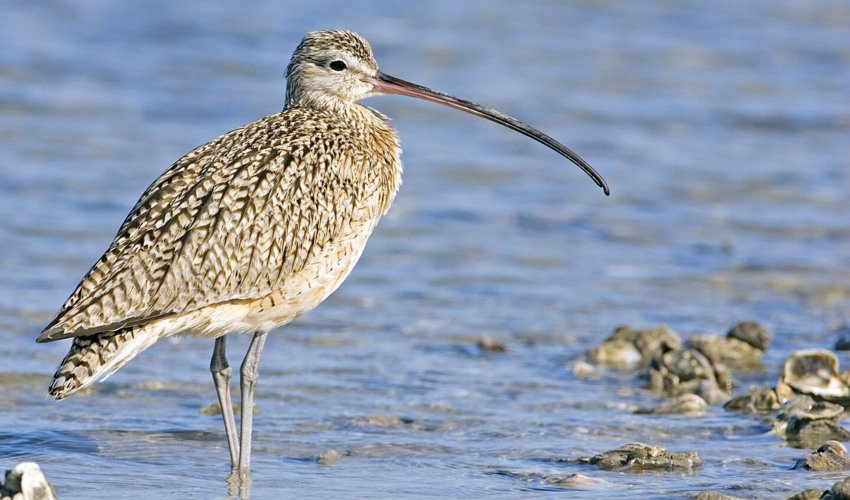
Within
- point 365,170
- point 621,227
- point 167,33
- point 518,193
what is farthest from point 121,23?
point 365,170

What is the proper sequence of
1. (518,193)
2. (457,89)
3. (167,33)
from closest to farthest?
(518,193)
(457,89)
(167,33)

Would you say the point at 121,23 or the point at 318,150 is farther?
the point at 121,23

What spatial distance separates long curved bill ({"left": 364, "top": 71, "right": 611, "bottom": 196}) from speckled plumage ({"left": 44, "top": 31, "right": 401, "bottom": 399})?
0.44 m

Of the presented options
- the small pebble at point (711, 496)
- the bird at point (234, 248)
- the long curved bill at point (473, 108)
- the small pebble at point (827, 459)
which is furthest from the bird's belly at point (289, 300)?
the small pebble at point (827, 459)

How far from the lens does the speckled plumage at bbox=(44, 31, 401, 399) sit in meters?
5.86

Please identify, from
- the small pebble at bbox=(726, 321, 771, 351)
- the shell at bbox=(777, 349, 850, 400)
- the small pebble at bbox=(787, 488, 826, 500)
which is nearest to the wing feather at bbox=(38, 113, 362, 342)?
the small pebble at bbox=(787, 488, 826, 500)

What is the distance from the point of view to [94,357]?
5.78 meters

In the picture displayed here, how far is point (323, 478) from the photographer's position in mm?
6133

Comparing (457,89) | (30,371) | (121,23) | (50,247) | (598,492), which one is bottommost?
(598,492)

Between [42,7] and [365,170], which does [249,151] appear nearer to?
[365,170]

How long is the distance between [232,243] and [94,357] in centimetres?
75

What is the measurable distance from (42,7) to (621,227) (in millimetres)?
8524

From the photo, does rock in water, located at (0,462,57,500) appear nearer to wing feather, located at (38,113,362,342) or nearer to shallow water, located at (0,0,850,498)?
shallow water, located at (0,0,850,498)

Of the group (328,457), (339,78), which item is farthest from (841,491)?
(339,78)
